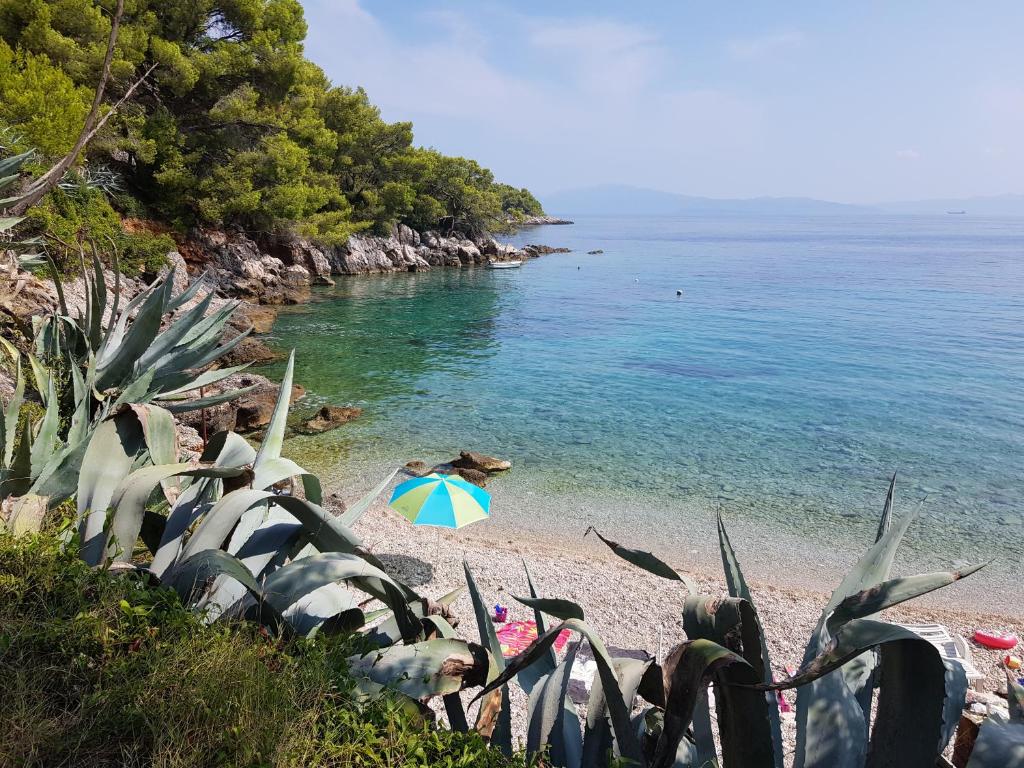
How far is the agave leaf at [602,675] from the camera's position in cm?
202

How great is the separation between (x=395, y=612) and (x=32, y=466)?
2486mm

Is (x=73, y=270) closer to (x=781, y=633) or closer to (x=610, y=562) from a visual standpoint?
(x=610, y=562)

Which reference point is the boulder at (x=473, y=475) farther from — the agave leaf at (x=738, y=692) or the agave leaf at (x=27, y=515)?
the agave leaf at (x=738, y=692)

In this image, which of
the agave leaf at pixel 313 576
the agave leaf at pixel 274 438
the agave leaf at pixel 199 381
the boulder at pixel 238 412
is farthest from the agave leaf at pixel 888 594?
the boulder at pixel 238 412

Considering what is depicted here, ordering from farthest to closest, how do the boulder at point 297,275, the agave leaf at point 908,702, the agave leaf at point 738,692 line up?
the boulder at point 297,275 → the agave leaf at point 738,692 → the agave leaf at point 908,702

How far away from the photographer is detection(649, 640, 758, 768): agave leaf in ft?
5.54

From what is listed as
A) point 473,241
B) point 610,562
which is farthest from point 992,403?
point 473,241

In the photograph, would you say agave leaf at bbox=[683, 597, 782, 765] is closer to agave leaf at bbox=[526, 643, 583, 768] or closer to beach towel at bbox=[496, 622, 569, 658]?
agave leaf at bbox=[526, 643, 583, 768]

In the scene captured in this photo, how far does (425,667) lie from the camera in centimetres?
263

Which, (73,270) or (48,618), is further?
(73,270)

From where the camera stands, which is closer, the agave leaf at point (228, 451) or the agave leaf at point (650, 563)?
the agave leaf at point (650, 563)

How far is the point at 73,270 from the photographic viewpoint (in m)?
18.1

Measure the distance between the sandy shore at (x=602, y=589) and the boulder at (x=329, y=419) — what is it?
15.8 ft

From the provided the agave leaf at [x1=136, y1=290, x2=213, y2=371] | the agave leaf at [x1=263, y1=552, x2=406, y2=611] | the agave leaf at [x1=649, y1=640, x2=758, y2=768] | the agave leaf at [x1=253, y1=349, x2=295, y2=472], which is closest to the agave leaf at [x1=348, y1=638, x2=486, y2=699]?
the agave leaf at [x1=263, y1=552, x2=406, y2=611]
